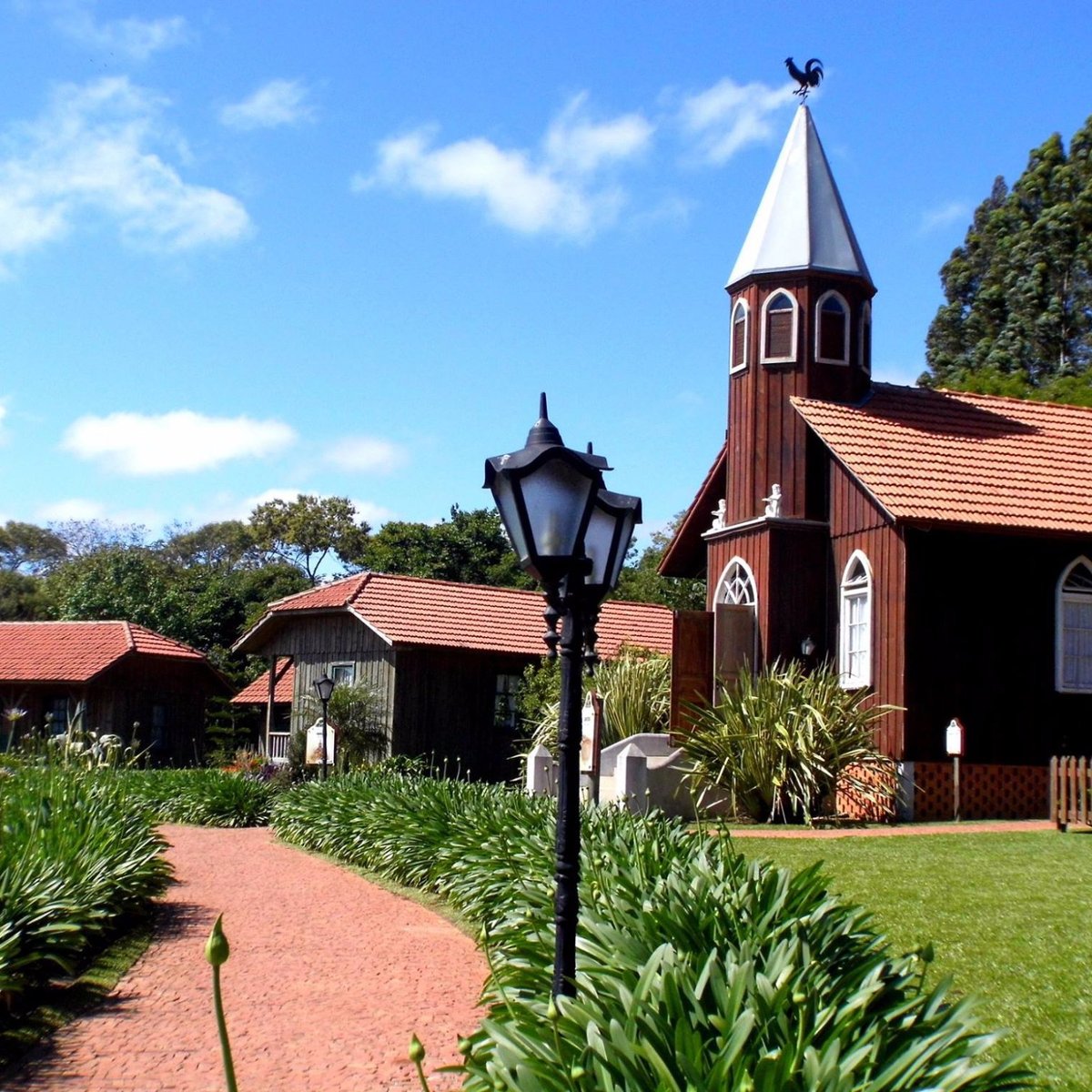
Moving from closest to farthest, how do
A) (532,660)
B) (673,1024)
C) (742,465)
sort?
(673,1024) → (742,465) → (532,660)

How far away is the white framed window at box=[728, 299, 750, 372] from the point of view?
2162 centimetres

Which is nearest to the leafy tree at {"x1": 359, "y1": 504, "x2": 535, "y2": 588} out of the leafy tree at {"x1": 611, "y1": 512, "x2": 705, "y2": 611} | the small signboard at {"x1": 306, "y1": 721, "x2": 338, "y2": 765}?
the leafy tree at {"x1": 611, "y1": 512, "x2": 705, "y2": 611}

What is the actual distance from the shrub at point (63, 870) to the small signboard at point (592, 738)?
4.85 meters

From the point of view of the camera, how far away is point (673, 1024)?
5.25 meters

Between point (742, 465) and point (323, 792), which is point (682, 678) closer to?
point (742, 465)

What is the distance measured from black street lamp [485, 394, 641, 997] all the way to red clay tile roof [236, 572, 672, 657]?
2207 cm

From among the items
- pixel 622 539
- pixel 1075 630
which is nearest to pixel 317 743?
pixel 1075 630

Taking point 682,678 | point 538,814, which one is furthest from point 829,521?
point 538,814

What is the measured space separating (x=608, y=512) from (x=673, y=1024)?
8.17 feet

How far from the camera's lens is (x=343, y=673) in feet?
102

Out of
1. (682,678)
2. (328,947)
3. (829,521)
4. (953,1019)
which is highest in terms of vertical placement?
(829,521)

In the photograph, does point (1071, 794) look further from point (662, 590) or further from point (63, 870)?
point (662, 590)

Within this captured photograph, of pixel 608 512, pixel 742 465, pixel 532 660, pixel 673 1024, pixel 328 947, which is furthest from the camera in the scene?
pixel 532 660

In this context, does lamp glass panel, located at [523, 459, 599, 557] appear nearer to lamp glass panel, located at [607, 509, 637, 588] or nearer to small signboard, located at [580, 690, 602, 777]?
lamp glass panel, located at [607, 509, 637, 588]
